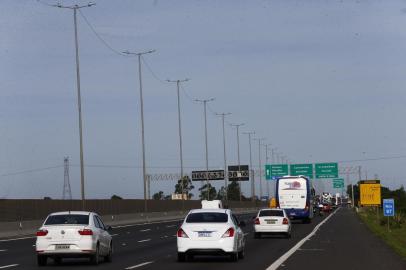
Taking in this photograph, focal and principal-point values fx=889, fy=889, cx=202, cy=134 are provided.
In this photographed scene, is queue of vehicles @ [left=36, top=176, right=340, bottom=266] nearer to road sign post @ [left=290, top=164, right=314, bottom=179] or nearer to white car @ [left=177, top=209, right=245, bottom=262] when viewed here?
white car @ [left=177, top=209, right=245, bottom=262]

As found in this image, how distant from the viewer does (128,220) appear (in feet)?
234

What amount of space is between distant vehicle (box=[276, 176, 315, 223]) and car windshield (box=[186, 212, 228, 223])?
38491 millimetres

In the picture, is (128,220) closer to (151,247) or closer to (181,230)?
(151,247)

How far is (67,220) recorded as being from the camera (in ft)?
78.5

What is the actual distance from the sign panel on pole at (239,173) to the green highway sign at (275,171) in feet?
75.4

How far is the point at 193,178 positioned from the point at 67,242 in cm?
11765

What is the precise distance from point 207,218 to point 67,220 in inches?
152

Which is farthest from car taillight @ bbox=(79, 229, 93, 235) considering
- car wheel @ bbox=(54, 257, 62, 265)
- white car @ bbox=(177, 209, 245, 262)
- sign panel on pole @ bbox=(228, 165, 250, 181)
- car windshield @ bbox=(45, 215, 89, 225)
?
sign panel on pole @ bbox=(228, 165, 250, 181)

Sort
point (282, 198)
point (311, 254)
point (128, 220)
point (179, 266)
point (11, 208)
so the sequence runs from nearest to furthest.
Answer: point (179, 266) → point (311, 254) → point (11, 208) → point (282, 198) → point (128, 220)

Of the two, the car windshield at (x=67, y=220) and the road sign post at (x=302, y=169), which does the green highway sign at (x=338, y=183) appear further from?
the car windshield at (x=67, y=220)

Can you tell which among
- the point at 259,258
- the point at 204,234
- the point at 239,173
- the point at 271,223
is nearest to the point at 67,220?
the point at 204,234

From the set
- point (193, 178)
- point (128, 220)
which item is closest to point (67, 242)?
point (128, 220)

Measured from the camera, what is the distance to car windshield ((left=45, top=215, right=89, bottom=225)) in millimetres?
23602

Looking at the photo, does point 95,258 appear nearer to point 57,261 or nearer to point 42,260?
point 42,260
